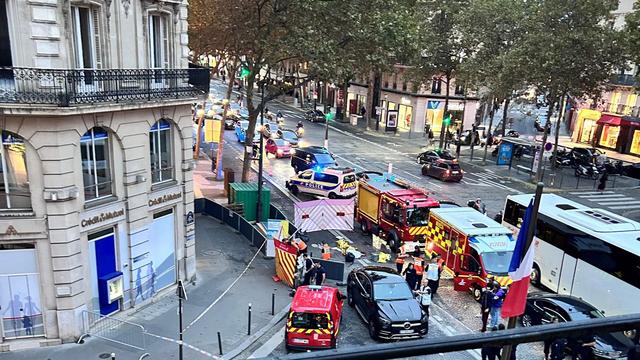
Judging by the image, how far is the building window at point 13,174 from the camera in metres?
14.1

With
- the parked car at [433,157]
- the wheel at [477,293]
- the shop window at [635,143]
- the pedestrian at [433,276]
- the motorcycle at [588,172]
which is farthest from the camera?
the shop window at [635,143]

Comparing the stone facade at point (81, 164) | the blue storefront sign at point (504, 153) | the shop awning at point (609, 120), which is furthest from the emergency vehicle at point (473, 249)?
the shop awning at point (609, 120)

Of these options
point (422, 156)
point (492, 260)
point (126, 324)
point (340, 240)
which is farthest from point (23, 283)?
point (422, 156)

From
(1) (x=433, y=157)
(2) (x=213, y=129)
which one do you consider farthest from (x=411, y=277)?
(1) (x=433, y=157)

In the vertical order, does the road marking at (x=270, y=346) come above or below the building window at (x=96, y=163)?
below

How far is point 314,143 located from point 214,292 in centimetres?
3103

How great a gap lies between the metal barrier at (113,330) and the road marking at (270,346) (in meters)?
3.26

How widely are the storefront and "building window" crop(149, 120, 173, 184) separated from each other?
4.69 m

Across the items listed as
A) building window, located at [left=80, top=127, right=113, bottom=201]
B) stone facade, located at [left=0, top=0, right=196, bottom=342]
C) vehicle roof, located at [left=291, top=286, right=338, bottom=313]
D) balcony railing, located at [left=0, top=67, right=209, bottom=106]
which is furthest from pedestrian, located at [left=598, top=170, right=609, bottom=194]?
building window, located at [left=80, top=127, right=113, bottom=201]

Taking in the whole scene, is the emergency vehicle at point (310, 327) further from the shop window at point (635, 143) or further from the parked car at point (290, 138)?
the shop window at point (635, 143)

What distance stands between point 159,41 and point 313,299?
32.6ft

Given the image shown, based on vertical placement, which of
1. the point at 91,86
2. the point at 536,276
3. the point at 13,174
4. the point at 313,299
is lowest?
the point at 536,276

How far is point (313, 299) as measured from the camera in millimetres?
16016

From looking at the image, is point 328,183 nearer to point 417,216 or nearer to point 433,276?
point 417,216
